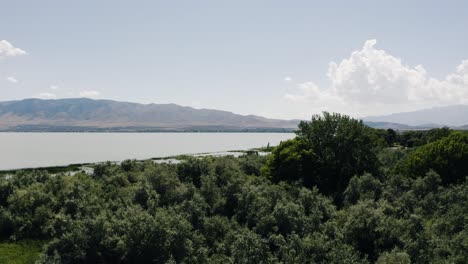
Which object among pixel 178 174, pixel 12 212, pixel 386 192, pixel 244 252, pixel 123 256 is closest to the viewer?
pixel 244 252

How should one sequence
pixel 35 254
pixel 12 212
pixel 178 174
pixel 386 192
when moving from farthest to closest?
1. pixel 178 174
2. pixel 386 192
3. pixel 12 212
4. pixel 35 254

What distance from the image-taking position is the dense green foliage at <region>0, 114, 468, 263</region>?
34.6 metres

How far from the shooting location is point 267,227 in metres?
40.9

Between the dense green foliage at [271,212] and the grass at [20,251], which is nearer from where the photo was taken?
the dense green foliage at [271,212]

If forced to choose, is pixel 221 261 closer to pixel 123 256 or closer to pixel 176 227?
pixel 176 227

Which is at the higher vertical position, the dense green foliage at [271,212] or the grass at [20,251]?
the dense green foliage at [271,212]

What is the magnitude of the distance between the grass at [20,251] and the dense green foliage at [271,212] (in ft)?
4.60

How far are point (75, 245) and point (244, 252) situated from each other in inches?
648

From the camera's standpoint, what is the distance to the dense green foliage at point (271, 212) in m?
34.6

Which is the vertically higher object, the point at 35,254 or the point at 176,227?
the point at 176,227

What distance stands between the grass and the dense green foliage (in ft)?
4.60

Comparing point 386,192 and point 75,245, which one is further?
point 386,192

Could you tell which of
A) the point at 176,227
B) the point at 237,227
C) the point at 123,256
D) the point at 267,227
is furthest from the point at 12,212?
the point at 267,227

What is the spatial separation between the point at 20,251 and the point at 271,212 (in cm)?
2686
